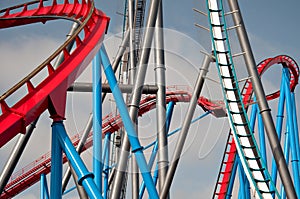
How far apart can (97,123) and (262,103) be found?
6.17ft

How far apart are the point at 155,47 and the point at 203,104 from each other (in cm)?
442

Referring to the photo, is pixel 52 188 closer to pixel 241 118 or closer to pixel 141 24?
pixel 241 118

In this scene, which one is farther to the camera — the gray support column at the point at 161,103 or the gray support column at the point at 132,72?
the gray support column at the point at 132,72

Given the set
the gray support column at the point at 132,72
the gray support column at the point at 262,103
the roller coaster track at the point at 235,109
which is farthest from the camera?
the gray support column at the point at 132,72

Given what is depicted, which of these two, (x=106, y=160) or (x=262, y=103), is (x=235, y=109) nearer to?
(x=262, y=103)

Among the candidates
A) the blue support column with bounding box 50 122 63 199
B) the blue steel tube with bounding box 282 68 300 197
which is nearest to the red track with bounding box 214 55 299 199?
the blue steel tube with bounding box 282 68 300 197

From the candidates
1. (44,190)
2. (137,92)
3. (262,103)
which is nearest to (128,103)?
(137,92)

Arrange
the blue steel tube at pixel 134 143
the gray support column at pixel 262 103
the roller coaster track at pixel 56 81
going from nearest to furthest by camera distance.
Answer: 1. the roller coaster track at pixel 56 81
2. the gray support column at pixel 262 103
3. the blue steel tube at pixel 134 143

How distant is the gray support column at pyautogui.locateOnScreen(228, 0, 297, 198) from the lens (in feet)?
18.3

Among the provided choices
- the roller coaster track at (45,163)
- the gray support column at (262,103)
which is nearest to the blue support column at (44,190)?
the roller coaster track at (45,163)

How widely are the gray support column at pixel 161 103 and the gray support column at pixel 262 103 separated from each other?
142cm

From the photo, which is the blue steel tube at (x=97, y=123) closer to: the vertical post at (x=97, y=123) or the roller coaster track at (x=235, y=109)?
the vertical post at (x=97, y=123)

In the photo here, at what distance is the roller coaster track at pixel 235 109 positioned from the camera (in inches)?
227

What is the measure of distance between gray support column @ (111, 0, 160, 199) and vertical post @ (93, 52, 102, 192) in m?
0.36
